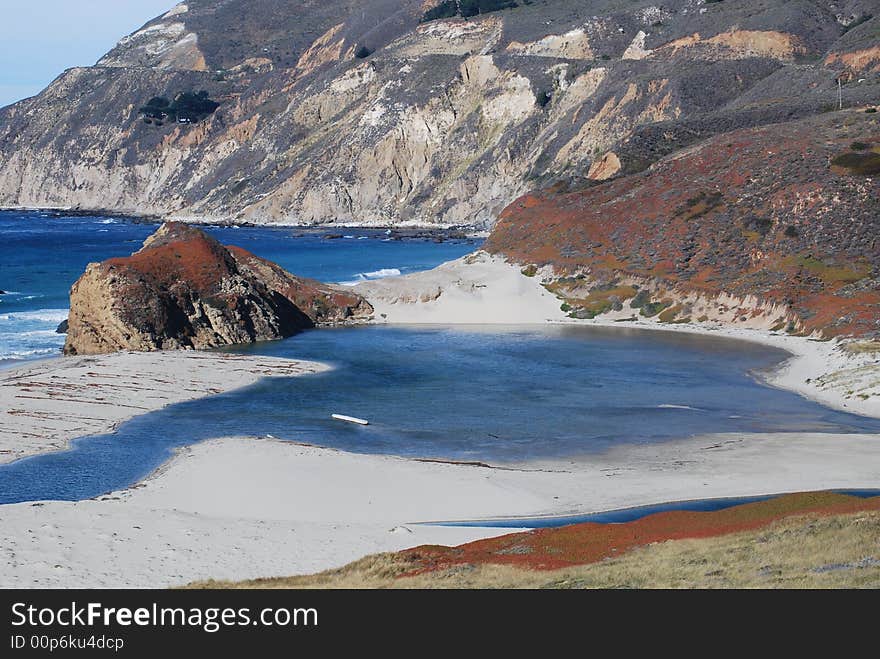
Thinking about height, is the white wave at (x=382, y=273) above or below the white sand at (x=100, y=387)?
above

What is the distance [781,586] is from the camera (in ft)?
53.3

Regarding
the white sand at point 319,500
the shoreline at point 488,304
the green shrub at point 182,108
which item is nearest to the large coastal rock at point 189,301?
the shoreline at point 488,304

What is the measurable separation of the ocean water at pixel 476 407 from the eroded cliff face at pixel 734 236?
6.06 m

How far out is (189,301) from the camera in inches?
2138

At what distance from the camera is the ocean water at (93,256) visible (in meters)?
60.8

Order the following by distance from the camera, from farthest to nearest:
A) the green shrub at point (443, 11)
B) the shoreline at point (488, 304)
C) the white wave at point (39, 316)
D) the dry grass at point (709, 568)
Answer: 1. the green shrub at point (443, 11)
2. the white wave at point (39, 316)
3. the shoreline at point (488, 304)
4. the dry grass at point (709, 568)

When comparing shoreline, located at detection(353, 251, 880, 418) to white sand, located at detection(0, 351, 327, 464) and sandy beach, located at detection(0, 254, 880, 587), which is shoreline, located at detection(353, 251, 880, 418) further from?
white sand, located at detection(0, 351, 327, 464)

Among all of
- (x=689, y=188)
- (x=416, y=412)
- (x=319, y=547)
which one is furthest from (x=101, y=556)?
(x=689, y=188)

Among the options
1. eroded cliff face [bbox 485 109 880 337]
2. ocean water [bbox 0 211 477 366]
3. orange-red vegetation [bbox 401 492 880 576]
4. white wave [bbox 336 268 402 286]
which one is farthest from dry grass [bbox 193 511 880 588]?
white wave [bbox 336 268 402 286]

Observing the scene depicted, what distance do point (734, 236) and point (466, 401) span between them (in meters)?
28.6

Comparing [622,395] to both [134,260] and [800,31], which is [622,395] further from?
[800,31]

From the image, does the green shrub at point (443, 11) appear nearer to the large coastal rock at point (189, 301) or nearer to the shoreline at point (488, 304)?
the shoreline at point (488, 304)

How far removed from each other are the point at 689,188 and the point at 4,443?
4749cm

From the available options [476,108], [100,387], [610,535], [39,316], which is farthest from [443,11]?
[610,535]
